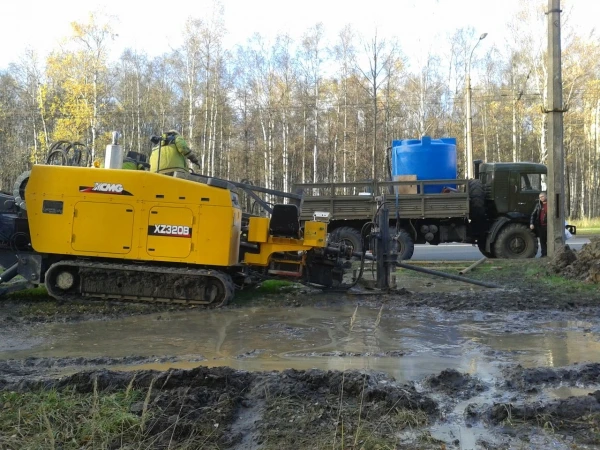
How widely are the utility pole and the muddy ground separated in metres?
8.03

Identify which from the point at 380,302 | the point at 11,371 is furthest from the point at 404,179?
the point at 11,371

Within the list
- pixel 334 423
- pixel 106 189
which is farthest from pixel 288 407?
pixel 106 189

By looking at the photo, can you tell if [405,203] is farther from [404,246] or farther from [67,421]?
[67,421]

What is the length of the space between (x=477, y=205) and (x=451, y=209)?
931 millimetres

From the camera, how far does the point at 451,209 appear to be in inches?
595

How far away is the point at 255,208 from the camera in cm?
1106

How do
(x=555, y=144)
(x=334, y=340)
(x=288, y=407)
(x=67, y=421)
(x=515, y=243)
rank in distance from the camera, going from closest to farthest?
(x=67, y=421), (x=288, y=407), (x=334, y=340), (x=555, y=144), (x=515, y=243)

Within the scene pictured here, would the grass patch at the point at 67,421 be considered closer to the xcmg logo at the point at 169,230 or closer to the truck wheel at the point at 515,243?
the xcmg logo at the point at 169,230

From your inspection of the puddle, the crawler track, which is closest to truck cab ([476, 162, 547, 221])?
the puddle

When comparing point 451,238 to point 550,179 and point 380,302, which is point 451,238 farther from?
point 380,302

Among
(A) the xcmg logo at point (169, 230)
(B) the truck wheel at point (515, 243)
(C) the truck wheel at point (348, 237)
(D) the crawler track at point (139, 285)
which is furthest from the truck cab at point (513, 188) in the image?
(A) the xcmg logo at point (169, 230)

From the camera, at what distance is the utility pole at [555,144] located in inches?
504

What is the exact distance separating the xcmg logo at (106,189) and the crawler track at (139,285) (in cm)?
106

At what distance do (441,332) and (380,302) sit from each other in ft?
6.88
